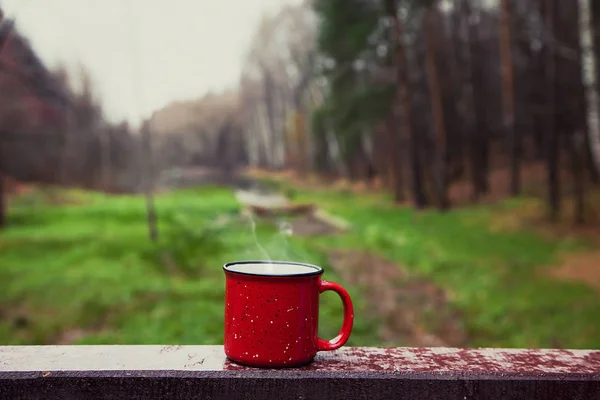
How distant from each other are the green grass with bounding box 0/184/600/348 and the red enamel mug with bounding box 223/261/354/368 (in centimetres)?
42

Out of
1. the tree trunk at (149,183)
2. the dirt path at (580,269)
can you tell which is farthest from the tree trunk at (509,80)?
the tree trunk at (149,183)

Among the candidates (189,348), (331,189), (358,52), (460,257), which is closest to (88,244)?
(460,257)

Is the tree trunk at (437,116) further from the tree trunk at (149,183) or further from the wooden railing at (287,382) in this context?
the wooden railing at (287,382)

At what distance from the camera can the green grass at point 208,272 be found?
200 inches

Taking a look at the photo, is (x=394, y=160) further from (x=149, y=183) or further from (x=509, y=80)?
(x=149, y=183)

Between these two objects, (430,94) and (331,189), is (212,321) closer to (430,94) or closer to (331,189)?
(430,94)

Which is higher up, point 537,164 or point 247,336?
point 537,164

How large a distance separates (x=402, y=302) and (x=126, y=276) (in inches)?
119

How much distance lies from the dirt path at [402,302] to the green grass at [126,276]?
0.24 metres

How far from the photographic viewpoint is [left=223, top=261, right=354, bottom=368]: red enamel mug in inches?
37.8

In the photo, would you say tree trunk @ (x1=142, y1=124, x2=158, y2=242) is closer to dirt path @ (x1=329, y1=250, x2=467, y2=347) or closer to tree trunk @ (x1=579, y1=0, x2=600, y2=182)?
dirt path @ (x1=329, y1=250, x2=467, y2=347)

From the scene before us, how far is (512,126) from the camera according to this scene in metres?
12.8

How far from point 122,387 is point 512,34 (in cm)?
A: 1370

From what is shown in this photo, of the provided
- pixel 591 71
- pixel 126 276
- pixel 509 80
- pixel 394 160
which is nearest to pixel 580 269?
pixel 591 71
